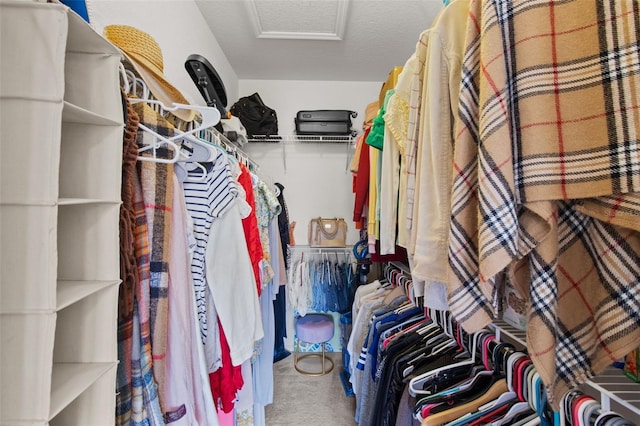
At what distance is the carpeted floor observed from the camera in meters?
1.78

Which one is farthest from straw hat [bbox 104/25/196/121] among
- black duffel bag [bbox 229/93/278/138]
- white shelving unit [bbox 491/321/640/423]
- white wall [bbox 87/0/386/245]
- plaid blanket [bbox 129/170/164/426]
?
white wall [bbox 87/0/386/245]

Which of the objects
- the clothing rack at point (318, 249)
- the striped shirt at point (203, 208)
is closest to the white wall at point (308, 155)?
the clothing rack at point (318, 249)

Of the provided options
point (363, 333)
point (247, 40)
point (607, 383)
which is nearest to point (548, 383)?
point (607, 383)

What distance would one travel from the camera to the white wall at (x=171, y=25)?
1002 millimetres

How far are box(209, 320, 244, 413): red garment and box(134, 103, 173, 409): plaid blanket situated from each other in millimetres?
263

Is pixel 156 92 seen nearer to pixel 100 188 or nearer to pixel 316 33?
pixel 100 188

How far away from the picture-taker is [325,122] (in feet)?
7.59

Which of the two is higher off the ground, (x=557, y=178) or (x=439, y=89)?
(x=439, y=89)

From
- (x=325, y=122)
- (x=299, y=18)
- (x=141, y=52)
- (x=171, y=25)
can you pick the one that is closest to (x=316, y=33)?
(x=299, y=18)

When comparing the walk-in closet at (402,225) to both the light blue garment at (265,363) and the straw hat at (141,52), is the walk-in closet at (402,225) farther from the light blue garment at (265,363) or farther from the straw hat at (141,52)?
the light blue garment at (265,363)

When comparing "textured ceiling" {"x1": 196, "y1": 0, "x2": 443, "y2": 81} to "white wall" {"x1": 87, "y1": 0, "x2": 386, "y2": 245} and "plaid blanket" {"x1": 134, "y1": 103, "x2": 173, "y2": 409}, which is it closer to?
"white wall" {"x1": 87, "y1": 0, "x2": 386, "y2": 245}

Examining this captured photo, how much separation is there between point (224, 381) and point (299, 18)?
1946 mm

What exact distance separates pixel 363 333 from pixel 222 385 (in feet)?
3.19

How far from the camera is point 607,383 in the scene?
Result: 57cm
